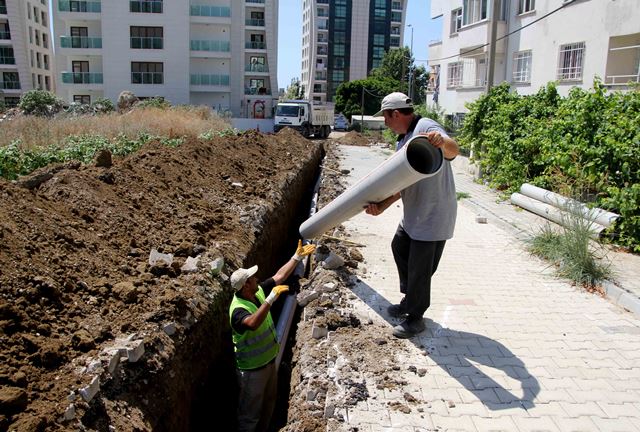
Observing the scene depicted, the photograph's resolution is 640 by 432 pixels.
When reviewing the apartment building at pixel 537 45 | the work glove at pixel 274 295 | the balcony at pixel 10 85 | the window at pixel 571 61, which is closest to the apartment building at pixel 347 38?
the balcony at pixel 10 85

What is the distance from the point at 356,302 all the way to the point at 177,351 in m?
2.10

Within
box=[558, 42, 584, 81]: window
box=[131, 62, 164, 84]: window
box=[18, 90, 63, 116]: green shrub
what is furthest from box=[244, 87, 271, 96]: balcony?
box=[558, 42, 584, 81]: window

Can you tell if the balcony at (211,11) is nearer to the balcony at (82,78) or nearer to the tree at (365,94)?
the balcony at (82,78)

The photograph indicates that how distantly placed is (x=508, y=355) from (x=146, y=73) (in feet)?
151

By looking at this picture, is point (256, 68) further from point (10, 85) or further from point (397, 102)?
point (397, 102)

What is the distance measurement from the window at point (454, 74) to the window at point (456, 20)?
7.02 ft

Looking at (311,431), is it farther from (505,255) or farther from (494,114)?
(494,114)

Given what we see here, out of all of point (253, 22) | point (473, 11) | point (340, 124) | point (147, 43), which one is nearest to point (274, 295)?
point (473, 11)

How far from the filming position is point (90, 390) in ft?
11.7

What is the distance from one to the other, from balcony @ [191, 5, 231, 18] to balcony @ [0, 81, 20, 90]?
796 inches

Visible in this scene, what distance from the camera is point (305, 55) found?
99750 mm

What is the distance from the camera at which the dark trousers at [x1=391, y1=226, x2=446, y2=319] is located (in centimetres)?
482

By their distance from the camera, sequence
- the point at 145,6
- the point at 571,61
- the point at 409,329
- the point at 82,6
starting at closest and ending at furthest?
the point at 409,329
the point at 571,61
the point at 82,6
the point at 145,6

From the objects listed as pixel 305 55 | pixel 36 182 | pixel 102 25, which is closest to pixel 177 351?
pixel 36 182
